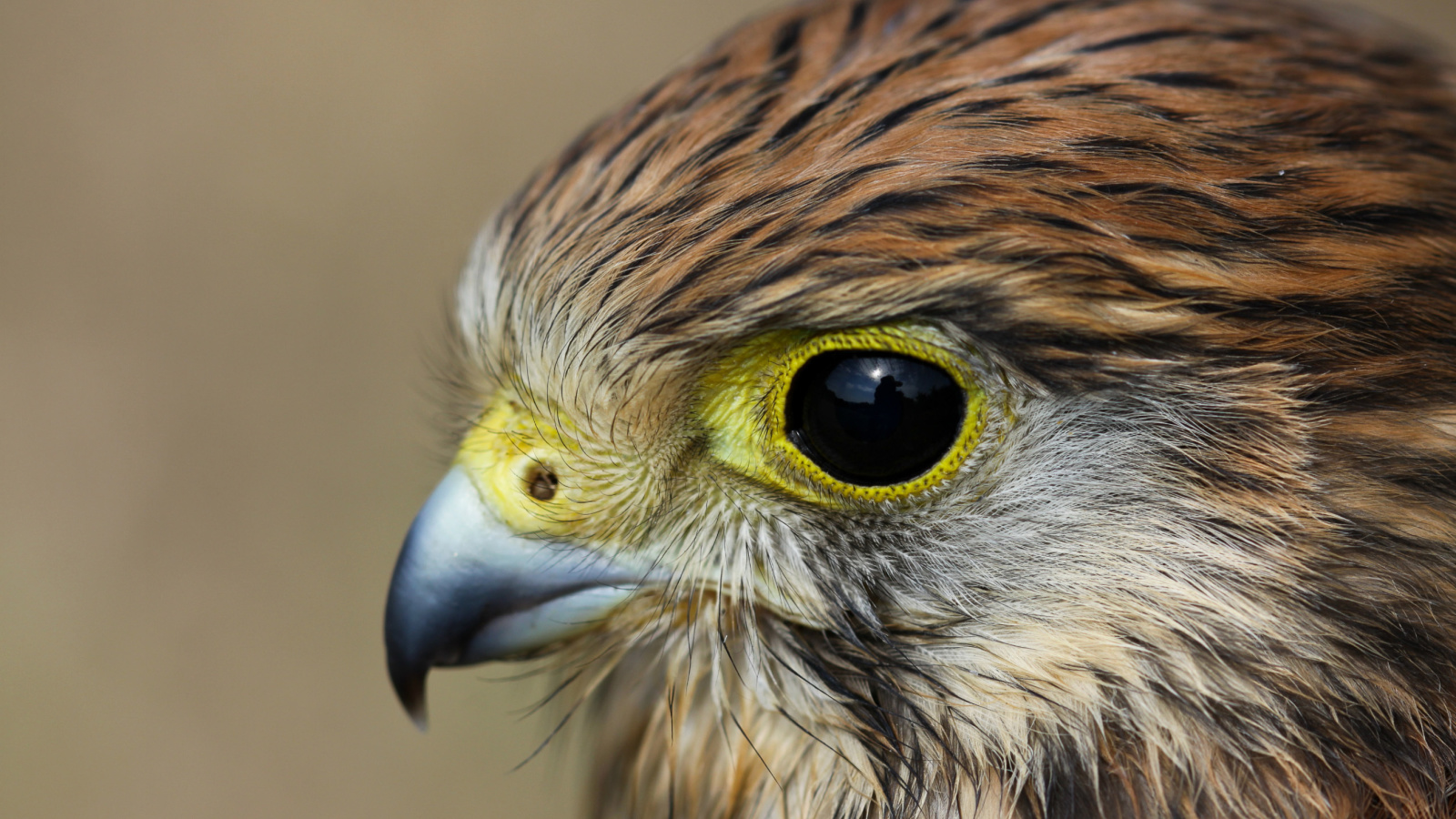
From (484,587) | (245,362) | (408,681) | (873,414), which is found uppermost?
(245,362)

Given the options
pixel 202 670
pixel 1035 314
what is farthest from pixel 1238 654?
pixel 202 670

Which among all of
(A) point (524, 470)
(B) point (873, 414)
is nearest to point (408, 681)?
(A) point (524, 470)

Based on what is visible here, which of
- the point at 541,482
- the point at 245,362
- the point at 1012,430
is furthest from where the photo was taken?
the point at 245,362

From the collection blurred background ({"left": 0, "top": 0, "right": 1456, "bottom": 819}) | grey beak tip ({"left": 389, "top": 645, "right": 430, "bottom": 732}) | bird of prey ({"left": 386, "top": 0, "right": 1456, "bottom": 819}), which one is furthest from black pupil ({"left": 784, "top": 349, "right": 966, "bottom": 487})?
blurred background ({"left": 0, "top": 0, "right": 1456, "bottom": 819})

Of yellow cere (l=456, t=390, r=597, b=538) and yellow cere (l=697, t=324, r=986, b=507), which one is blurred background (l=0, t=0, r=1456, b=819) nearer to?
yellow cere (l=456, t=390, r=597, b=538)

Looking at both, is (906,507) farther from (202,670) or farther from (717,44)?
(202,670)

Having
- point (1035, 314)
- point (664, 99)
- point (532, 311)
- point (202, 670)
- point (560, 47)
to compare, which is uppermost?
point (560, 47)

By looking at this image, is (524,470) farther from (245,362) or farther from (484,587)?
(245,362)

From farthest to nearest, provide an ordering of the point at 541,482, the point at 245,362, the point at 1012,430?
the point at 245,362
the point at 541,482
the point at 1012,430
